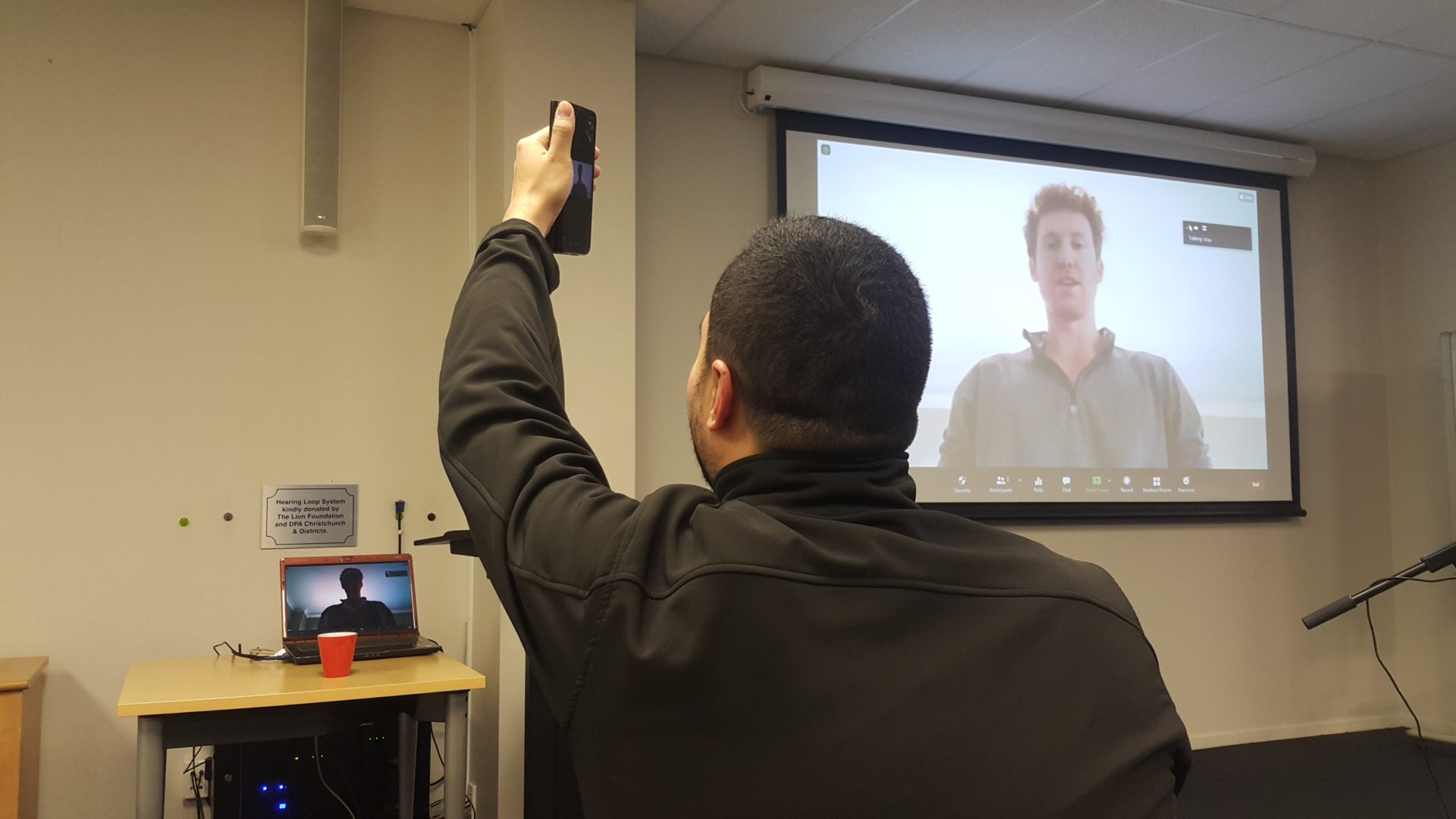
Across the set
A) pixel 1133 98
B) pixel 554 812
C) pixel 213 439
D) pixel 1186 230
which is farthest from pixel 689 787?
pixel 1186 230

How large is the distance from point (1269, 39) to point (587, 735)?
12.4 feet

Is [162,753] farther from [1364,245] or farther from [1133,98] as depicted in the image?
[1364,245]

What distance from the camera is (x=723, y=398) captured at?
81cm

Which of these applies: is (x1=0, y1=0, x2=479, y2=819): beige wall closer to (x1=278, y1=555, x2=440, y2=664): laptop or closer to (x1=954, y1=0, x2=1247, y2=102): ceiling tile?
(x1=278, y1=555, x2=440, y2=664): laptop

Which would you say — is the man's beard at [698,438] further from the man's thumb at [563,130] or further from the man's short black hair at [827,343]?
the man's thumb at [563,130]

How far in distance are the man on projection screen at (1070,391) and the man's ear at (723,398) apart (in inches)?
130

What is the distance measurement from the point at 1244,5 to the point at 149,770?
367 centimetres

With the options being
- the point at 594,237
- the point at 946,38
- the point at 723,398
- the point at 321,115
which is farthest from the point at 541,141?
the point at 946,38

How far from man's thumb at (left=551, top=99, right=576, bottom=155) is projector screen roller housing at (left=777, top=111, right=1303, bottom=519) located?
2.84 m

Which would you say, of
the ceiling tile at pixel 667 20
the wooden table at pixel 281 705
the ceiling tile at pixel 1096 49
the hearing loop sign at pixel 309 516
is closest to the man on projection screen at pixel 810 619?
the wooden table at pixel 281 705

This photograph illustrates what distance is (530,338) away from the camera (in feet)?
2.74

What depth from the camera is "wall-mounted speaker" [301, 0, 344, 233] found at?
123 inches

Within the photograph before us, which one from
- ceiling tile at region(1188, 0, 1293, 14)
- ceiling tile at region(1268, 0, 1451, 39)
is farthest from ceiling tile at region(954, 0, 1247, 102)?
ceiling tile at region(1268, 0, 1451, 39)

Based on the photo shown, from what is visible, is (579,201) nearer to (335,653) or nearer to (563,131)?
(563,131)
